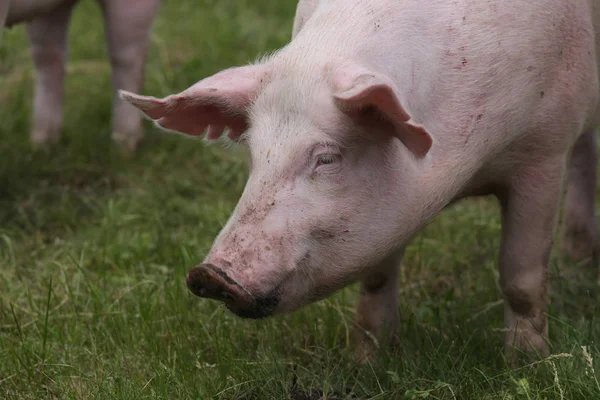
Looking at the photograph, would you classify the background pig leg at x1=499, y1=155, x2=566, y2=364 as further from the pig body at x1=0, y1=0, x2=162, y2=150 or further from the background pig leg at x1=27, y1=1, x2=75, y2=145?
the background pig leg at x1=27, y1=1, x2=75, y2=145

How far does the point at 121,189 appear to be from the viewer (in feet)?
18.6

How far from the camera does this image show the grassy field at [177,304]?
11.1 feet

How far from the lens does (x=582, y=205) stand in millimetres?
4871

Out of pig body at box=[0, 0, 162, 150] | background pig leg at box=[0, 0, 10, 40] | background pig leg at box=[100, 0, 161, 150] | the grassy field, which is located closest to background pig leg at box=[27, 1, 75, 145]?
pig body at box=[0, 0, 162, 150]

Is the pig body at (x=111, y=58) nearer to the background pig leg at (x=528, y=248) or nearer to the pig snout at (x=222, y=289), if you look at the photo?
the background pig leg at (x=528, y=248)

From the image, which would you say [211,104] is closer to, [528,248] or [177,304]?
[177,304]

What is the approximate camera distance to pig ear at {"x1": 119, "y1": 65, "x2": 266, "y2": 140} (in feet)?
10.5

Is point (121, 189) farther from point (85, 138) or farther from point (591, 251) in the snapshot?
point (591, 251)

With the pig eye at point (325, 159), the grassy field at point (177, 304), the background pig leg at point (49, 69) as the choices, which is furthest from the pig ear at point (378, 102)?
the background pig leg at point (49, 69)

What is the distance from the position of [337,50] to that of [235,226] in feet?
1.93

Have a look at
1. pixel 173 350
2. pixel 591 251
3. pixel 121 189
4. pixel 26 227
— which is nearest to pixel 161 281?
pixel 173 350

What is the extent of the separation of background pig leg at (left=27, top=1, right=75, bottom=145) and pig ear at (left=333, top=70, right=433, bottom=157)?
11.6 ft

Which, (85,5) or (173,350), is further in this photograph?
(85,5)

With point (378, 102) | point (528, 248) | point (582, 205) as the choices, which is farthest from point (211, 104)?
point (582, 205)
